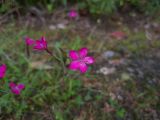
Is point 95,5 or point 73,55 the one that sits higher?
point 73,55

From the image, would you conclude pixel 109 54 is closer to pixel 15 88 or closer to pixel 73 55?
pixel 73 55

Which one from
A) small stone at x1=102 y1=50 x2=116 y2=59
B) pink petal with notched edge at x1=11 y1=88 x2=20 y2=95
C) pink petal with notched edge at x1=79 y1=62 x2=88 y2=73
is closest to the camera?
pink petal with notched edge at x1=79 y1=62 x2=88 y2=73

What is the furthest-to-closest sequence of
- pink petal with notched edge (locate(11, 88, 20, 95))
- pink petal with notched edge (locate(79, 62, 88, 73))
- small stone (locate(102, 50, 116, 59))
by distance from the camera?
small stone (locate(102, 50, 116, 59))
pink petal with notched edge (locate(11, 88, 20, 95))
pink petal with notched edge (locate(79, 62, 88, 73))

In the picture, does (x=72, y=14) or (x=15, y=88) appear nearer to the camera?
(x=15, y=88)

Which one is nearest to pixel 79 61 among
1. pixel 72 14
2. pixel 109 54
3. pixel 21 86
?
pixel 21 86

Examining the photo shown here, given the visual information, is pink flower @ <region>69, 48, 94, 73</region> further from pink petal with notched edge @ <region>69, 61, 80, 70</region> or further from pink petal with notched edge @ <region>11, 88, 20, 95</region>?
pink petal with notched edge @ <region>11, 88, 20, 95</region>

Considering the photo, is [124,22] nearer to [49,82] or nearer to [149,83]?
[149,83]

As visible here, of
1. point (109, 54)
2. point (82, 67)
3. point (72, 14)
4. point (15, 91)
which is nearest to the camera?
point (82, 67)

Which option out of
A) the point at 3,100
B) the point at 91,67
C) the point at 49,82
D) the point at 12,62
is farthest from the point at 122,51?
the point at 3,100

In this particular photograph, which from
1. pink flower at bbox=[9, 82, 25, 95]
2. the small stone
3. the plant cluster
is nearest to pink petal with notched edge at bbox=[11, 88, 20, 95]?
pink flower at bbox=[9, 82, 25, 95]

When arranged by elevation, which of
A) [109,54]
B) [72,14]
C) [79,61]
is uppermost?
[79,61]

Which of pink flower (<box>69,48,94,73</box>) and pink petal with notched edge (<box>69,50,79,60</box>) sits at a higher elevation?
pink petal with notched edge (<box>69,50,79,60</box>)
